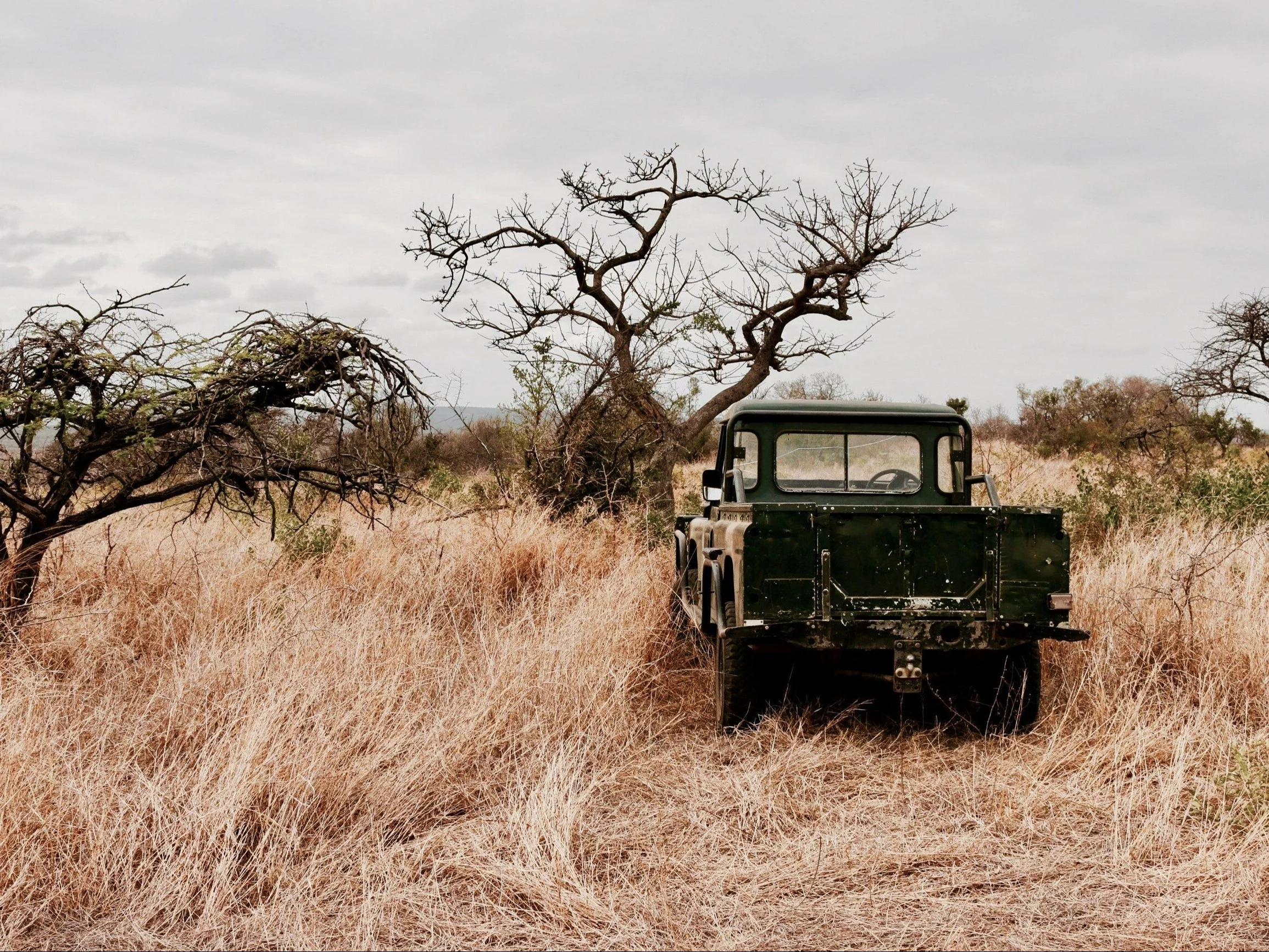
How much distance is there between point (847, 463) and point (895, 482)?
0.34 meters

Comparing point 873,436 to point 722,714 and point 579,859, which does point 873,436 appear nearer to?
point 722,714

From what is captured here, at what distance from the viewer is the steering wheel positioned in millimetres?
6730

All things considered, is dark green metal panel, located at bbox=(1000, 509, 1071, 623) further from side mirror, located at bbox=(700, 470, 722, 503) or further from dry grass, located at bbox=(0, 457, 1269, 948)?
side mirror, located at bbox=(700, 470, 722, 503)

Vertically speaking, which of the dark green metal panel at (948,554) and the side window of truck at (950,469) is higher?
the side window of truck at (950,469)

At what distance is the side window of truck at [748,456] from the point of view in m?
6.72

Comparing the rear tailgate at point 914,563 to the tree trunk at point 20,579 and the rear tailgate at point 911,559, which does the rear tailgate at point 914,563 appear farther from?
the tree trunk at point 20,579

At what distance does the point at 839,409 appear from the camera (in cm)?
658

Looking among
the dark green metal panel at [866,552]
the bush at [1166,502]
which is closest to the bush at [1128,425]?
the bush at [1166,502]

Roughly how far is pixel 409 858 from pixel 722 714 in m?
2.14

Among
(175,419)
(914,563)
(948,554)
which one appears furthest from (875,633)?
(175,419)

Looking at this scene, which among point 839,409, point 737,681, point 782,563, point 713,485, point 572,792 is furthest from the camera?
point 713,485

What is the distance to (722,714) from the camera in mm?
5648

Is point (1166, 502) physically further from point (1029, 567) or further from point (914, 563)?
point (914, 563)

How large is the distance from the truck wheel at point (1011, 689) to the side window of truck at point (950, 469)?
137 centimetres
